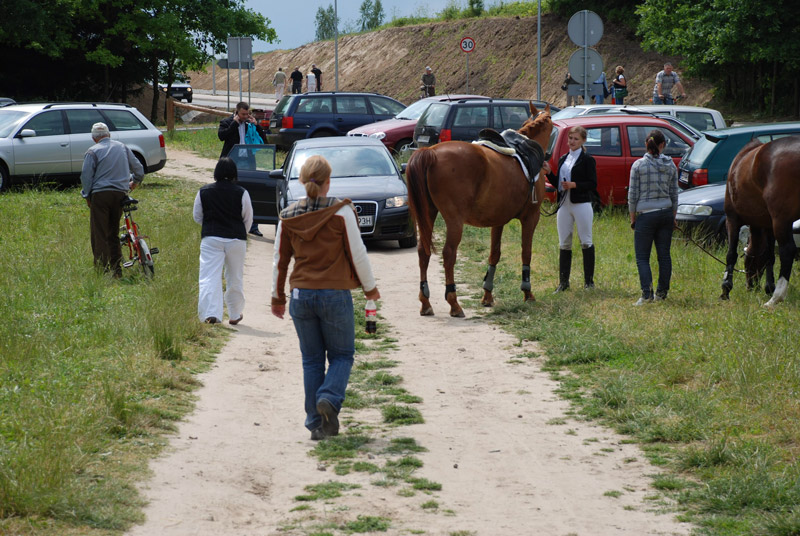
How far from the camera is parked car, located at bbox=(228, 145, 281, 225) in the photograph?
1631 cm

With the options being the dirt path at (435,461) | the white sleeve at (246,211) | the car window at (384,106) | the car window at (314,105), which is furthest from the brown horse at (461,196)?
the car window at (384,106)

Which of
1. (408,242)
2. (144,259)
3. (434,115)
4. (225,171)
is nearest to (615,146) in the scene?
(408,242)

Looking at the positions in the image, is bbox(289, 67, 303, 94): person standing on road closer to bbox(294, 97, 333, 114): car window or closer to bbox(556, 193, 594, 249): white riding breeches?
bbox(294, 97, 333, 114): car window

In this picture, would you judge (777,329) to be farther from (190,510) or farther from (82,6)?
(82,6)

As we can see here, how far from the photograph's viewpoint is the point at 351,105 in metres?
27.6

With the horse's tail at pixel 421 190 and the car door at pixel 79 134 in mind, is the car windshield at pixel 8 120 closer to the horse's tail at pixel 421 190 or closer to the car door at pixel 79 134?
the car door at pixel 79 134

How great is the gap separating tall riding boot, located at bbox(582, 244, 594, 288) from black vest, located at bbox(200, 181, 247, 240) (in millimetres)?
4139

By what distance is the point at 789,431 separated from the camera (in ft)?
20.8

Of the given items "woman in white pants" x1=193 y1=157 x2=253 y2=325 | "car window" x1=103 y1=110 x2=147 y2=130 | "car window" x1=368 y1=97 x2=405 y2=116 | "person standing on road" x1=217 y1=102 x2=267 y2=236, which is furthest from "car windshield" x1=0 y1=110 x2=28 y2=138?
"woman in white pants" x1=193 y1=157 x2=253 y2=325

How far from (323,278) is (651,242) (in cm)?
534

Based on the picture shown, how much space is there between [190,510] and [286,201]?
32.1ft

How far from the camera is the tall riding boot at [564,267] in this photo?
11758mm

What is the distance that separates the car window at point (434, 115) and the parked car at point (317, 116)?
14.5 feet

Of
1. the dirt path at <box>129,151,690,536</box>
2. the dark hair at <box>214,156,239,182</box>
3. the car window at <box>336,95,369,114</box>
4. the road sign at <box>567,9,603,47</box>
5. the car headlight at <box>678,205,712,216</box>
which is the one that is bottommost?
the dirt path at <box>129,151,690,536</box>
